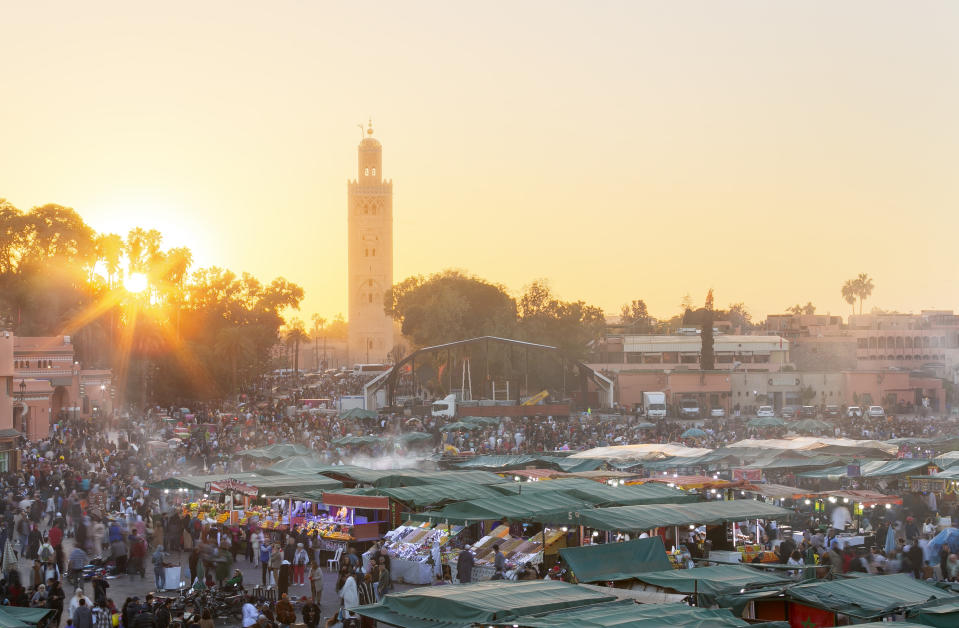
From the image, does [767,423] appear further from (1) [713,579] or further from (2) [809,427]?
(1) [713,579]

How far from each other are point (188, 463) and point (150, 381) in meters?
30.7

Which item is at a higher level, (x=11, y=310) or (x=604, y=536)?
(x=11, y=310)

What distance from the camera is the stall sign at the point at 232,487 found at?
2253 cm

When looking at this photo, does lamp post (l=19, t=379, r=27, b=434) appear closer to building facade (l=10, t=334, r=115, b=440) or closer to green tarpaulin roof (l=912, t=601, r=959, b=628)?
building facade (l=10, t=334, r=115, b=440)

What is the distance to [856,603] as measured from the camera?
37.1 ft

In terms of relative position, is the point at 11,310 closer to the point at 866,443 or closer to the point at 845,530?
the point at 866,443

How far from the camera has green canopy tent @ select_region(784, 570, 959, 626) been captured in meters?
11.2

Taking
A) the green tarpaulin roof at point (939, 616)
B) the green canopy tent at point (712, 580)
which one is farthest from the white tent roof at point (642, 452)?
the green tarpaulin roof at point (939, 616)

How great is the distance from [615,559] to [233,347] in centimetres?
5341

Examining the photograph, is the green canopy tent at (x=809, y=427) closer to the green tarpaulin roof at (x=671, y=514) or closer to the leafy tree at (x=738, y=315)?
the green tarpaulin roof at (x=671, y=514)

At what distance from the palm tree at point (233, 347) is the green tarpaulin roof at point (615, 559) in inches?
2080

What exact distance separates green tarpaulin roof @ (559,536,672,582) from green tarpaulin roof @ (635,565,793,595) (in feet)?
3.12

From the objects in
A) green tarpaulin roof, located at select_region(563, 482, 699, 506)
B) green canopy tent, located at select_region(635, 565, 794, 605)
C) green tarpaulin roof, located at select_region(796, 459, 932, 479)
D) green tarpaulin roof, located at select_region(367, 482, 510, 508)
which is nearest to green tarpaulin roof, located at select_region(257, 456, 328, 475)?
green tarpaulin roof, located at select_region(367, 482, 510, 508)

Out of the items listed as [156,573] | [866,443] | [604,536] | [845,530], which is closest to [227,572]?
[156,573]
